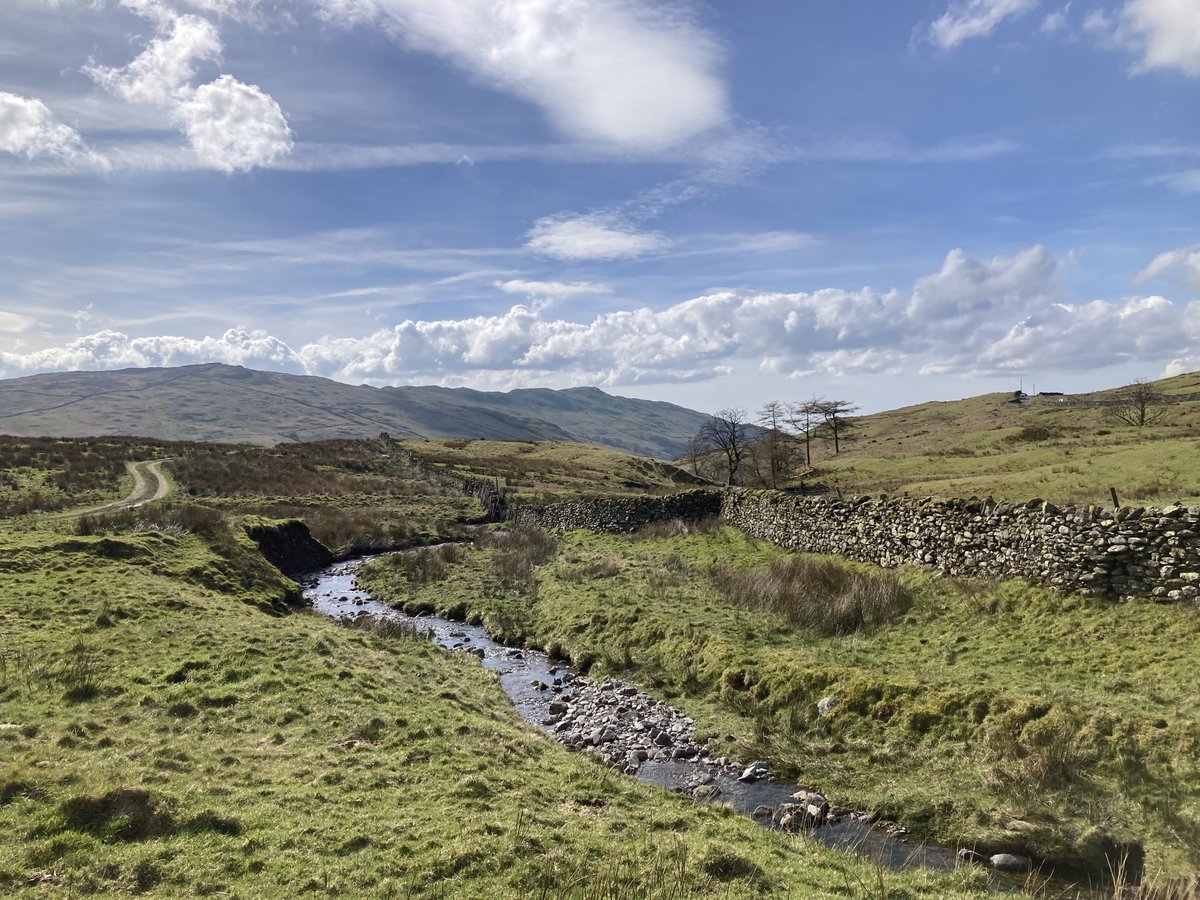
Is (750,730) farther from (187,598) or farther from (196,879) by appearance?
(187,598)

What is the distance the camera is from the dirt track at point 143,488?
4765 cm

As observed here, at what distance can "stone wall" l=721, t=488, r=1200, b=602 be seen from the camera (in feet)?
57.0

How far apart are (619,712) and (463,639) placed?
10.8 metres

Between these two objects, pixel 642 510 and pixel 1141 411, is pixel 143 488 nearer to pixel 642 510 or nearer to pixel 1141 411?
pixel 642 510

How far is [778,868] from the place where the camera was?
10.3 meters

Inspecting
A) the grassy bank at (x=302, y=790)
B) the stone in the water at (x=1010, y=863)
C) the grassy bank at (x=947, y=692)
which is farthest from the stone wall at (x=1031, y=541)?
the grassy bank at (x=302, y=790)

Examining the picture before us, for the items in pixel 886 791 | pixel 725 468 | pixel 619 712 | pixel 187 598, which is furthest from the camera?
pixel 725 468

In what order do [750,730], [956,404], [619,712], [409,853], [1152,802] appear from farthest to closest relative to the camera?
[956,404], [619,712], [750,730], [1152,802], [409,853]

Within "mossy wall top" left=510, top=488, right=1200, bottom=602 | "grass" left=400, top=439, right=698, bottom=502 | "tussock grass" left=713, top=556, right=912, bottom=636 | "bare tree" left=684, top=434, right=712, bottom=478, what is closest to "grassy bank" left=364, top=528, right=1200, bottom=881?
"tussock grass" left=713, top=556, right=912, bottom=636

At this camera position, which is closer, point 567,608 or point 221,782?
point 221,782

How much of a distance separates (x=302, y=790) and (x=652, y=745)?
844 centimetres

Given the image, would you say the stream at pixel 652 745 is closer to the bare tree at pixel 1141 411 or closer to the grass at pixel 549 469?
the grass at pixel 549 469

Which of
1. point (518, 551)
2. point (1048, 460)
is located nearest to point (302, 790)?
point (518, 551)

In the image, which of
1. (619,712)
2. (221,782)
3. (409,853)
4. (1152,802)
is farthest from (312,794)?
(1152,802)
